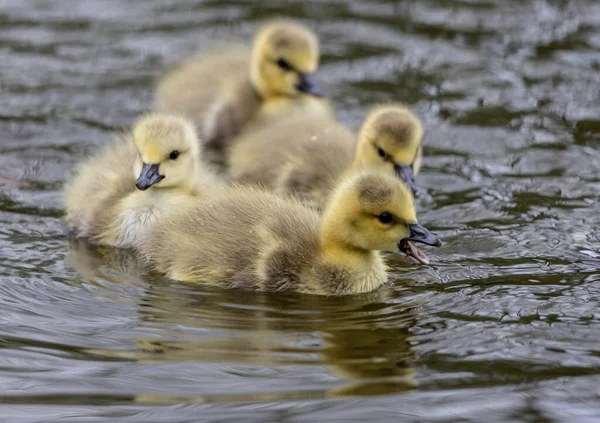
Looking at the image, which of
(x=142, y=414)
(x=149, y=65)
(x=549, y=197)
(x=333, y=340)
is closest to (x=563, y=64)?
(x=549, y=197)

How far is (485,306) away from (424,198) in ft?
5.67

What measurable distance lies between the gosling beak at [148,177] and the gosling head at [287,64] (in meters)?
1.99

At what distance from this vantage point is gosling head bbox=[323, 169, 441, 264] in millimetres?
5147

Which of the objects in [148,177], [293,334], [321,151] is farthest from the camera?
[321,151]

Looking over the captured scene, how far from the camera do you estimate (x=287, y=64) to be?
7.70 m

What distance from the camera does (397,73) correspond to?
8.64 meters

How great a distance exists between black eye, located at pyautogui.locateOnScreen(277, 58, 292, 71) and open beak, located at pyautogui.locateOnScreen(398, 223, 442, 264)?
2656mm

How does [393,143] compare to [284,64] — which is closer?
[393,143]

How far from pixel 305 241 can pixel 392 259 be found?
68cm

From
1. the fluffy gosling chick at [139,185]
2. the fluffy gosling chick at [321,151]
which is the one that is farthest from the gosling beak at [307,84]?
the fluffy gosling chick at [139,185]

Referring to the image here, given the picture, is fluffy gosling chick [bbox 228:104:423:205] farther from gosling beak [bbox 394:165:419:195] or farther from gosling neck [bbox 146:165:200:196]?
gosling neck [bbox 146:165:200:196]

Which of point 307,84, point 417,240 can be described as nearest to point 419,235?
point 417,240

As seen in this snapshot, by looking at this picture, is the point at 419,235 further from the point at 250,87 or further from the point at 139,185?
the point at 250,87

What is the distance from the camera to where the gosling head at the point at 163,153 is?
586 centimetres
